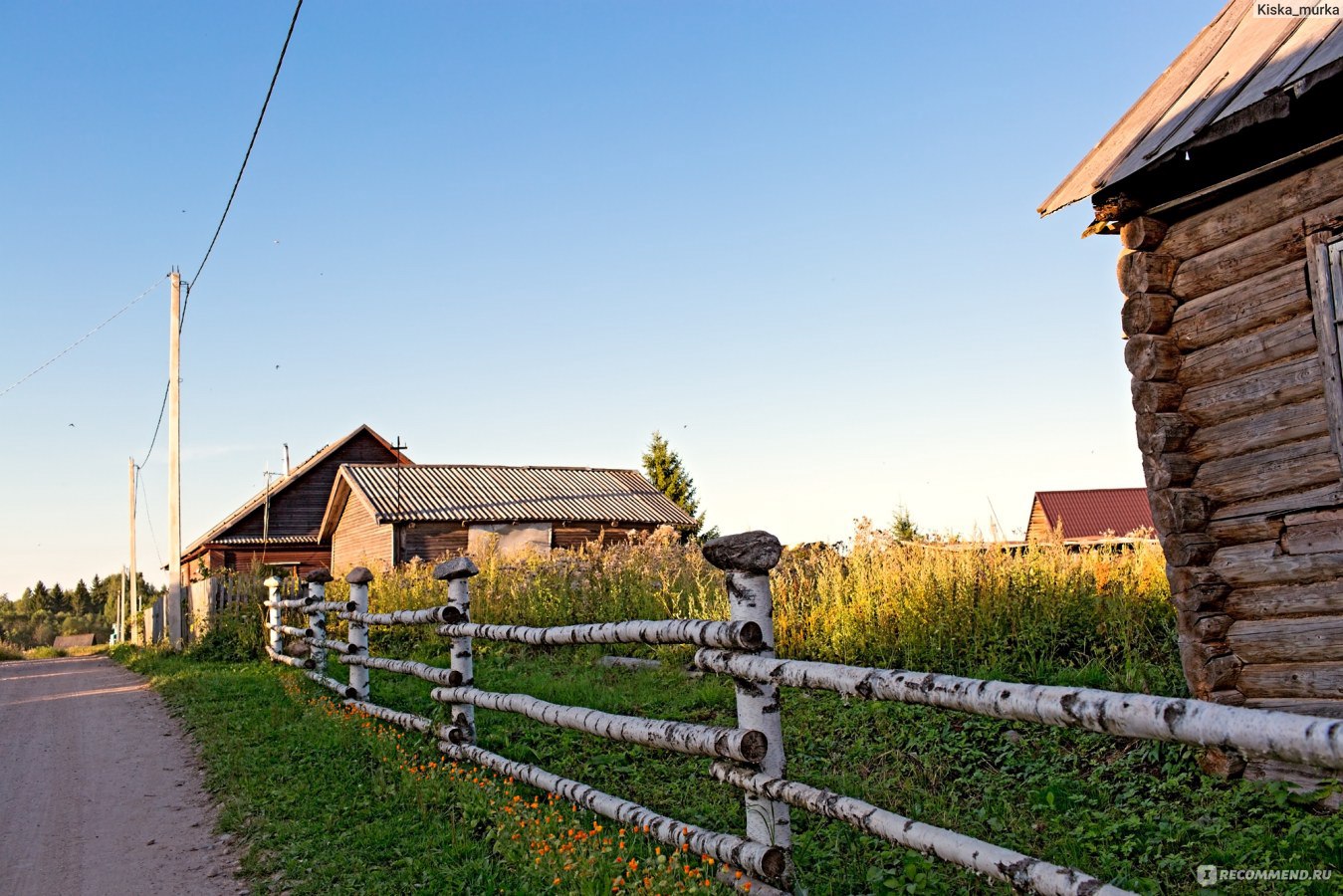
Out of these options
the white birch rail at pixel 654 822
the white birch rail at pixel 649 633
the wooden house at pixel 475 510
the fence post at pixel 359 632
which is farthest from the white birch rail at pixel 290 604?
the wooden house at pixel 475 510

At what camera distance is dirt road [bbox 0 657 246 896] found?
511 centimetres

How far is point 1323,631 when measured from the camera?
5254 millimetres

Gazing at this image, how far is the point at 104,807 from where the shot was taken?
662 cm

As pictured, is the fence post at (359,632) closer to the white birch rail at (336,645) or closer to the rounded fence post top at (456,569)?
the white birch rail at (336,645)

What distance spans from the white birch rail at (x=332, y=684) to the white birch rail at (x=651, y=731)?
10.9 ft

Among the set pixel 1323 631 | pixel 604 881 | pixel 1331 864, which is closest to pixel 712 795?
pixel 604 881

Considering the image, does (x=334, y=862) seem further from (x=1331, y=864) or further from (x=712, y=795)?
(x=1331, y=864)

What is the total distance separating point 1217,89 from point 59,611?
408 feet

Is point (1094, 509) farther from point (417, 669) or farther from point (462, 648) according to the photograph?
point (462, 648)

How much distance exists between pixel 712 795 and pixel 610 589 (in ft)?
23.5

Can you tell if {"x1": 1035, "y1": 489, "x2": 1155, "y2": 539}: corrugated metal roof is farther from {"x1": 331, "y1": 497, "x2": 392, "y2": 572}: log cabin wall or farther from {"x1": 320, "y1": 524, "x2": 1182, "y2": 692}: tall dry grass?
{"x1": 320, "y1": 524, "x2": 1182, "y2": 692}: tall dry grass

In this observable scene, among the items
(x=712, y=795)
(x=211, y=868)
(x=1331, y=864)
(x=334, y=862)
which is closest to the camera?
(x=1331, y=864)

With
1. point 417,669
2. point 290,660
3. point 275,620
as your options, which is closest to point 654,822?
point 417,669

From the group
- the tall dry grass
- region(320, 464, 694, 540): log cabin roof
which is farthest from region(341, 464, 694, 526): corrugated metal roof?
the tall dry grass
